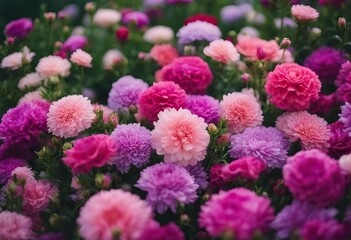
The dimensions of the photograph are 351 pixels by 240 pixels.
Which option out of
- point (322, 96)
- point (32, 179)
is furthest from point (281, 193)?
point (32, 179)

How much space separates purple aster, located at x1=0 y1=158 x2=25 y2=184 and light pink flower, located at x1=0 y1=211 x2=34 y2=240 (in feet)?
1.02

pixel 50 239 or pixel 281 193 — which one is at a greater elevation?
pixel 281 193

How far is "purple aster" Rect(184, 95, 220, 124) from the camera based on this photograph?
2129 millimetres

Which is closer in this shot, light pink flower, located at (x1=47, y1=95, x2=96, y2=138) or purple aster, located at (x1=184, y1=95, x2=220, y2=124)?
light pink flower, located at (x1=47, y1=95, x2=96, y2=138)

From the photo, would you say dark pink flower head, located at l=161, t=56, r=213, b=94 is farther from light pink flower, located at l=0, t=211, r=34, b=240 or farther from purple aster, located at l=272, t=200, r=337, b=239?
light pink flower, located at l=0, t=211, r=34, b=240

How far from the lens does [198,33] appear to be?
2.55m

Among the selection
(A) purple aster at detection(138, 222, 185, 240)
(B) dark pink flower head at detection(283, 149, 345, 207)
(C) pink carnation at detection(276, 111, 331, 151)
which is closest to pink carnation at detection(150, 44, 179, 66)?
(C) pink carnation at detection(276, 111, 331, 151)

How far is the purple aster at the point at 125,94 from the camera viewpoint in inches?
95.2

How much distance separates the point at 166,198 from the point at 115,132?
48 cm

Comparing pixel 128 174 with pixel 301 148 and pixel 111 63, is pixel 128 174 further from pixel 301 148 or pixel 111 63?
pixel 111 63

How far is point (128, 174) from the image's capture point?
204cm

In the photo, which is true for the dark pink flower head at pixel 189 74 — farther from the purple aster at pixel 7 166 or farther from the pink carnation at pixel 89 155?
the purple aster at pixel 7 166

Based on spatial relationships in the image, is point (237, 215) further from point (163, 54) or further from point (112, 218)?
point (163, 54)

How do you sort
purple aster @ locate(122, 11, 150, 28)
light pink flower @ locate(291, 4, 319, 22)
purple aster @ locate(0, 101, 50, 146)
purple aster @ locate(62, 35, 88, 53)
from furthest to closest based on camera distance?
purple aster @ locate(122, 11, 150, 28) → purple aster @ locate(62, 35, 88, 53) → light pink flower @ locate(291, 4, 319, 22) → purple aster @ locate(0, 101, 50, 146)
